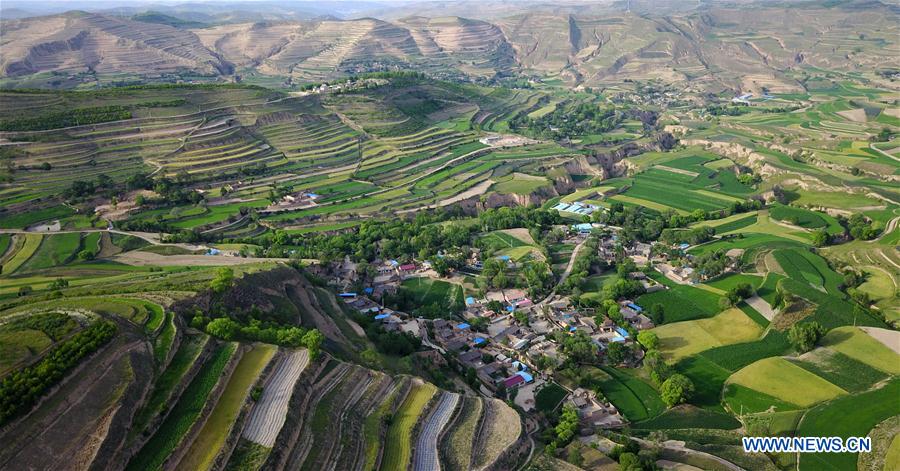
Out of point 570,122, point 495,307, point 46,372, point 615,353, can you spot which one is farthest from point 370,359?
point 570,122

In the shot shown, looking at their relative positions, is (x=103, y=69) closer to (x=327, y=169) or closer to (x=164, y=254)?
(x=327, y=169)

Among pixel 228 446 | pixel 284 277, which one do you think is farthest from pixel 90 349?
pixel 284 277

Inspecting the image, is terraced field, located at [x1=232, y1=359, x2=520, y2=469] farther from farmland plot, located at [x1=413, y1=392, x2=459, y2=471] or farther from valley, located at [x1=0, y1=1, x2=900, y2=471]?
valley, located at [x1=0, y1=1, x2=900, y2=471]

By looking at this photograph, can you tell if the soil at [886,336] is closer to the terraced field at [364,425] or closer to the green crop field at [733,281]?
the green crop field at [733,281]

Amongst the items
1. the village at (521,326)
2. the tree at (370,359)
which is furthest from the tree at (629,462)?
the tree at (370,359)

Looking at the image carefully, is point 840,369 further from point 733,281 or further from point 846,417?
point 733,281
